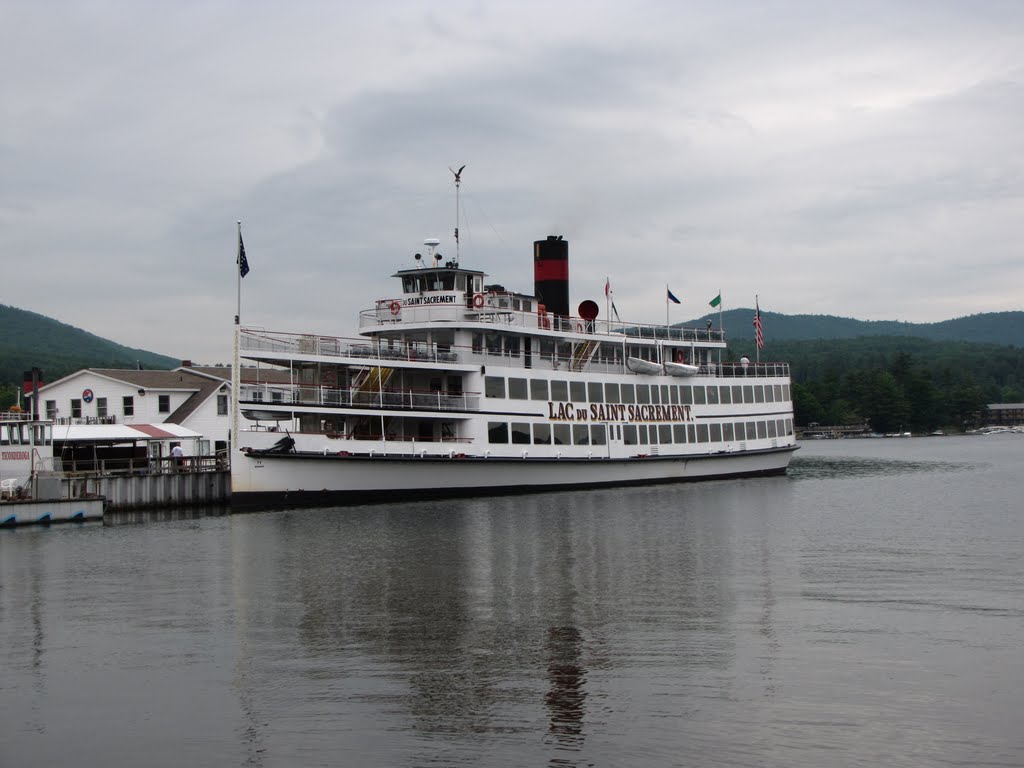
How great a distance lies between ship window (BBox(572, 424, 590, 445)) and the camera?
49.5 metres

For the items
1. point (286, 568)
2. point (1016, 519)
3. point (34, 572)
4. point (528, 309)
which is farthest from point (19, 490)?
point (1016, 519)

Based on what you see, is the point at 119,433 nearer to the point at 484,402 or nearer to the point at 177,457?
the point at 177,457

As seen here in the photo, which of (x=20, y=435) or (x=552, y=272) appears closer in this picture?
(x=20, y=435)

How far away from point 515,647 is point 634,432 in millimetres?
Result: 34811

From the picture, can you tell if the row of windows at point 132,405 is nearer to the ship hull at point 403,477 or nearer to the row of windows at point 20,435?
the row of windows at point 20,435

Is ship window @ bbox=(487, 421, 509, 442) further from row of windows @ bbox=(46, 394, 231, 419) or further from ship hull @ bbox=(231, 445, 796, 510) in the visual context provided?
row of windows @ bbox=(46, 394, 231, 419)

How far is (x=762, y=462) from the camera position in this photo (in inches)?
2402

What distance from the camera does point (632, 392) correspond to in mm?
52938

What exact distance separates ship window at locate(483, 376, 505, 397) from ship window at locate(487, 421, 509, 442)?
1196 millimetres

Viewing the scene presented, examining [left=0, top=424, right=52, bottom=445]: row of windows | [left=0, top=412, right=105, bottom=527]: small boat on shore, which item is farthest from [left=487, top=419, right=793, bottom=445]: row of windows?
[left=0, top=424, right=52, bottom=445]: row of windows

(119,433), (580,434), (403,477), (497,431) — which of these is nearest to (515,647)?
(403,477)

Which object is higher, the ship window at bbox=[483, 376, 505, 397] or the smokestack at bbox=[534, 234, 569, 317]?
the smokestack at bbox=[534, 234, 569, 317]

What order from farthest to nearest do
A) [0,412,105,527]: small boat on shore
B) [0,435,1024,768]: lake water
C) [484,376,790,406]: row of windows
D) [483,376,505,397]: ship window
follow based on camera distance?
[484,376,790,406]: row of windows < [483,376,505,397]: ship window < [0,412,105,527]: small boat on shore < [0,435,1024,768]: lake water

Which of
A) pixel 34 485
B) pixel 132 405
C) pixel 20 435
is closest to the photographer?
pixel 34 485
